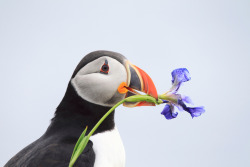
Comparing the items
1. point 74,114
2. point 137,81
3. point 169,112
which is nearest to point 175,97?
point 169,112

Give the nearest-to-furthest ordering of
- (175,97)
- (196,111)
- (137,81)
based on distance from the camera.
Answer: (196,111) → (175,97) → (137,81)

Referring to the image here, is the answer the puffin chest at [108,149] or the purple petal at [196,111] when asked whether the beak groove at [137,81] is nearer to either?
the puffin chest at [108,149]

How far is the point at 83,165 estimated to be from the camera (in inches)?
77.5

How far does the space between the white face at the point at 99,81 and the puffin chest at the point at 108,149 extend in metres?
0.23

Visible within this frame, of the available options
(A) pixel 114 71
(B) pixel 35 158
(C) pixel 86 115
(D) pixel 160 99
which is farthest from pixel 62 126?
(D) pixel 160 99

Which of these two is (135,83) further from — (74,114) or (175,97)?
(175,97)

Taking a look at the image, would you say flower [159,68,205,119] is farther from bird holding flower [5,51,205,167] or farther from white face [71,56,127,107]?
white face [71,56,127,107]

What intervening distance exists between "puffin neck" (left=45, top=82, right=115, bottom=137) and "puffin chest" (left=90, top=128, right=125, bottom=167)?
76 millimetres

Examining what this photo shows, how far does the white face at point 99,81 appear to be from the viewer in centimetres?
224

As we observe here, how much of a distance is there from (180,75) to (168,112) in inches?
5.9

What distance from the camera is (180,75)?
1358mm

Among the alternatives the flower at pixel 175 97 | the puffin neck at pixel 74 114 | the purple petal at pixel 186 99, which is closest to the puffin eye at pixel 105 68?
the puffin neck at pixel 74 114

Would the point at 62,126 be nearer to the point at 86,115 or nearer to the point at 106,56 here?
the point at 86,115

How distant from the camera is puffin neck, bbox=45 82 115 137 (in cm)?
226
